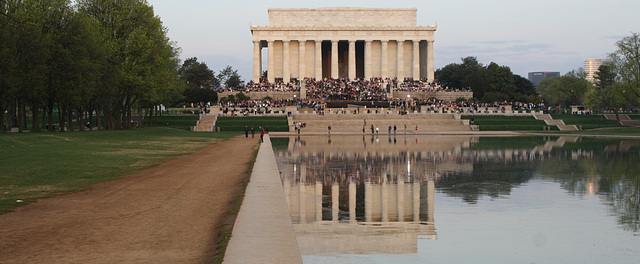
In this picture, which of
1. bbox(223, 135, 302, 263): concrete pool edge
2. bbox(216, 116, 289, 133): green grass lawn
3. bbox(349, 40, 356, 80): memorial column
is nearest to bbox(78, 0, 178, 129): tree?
bbox(216, 116, 289, 133): green grass lawn

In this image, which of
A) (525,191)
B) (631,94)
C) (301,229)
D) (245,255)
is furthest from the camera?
(631,94)

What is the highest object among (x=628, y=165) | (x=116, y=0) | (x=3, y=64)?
(x=116, y=0)

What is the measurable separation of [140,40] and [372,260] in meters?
53.3

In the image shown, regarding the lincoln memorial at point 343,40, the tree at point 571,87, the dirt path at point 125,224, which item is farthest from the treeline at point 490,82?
the dirt path at point 125,224

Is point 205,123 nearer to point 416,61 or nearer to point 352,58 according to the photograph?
point 352,58

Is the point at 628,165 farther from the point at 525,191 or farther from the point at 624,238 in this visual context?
the point at 624,238

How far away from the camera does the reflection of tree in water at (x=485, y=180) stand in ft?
60.8

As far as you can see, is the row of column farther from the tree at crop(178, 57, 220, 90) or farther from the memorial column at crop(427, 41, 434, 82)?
the tree at crop(178, 57, 220, 90)

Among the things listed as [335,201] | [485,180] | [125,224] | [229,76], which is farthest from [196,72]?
[125,224]

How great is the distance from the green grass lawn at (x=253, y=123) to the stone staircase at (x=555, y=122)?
33.1 meters

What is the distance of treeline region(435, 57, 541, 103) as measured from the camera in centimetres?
11122

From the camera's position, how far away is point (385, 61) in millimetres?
111562

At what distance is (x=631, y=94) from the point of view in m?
80.4

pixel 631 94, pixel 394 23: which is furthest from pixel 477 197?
pixel 394 23
